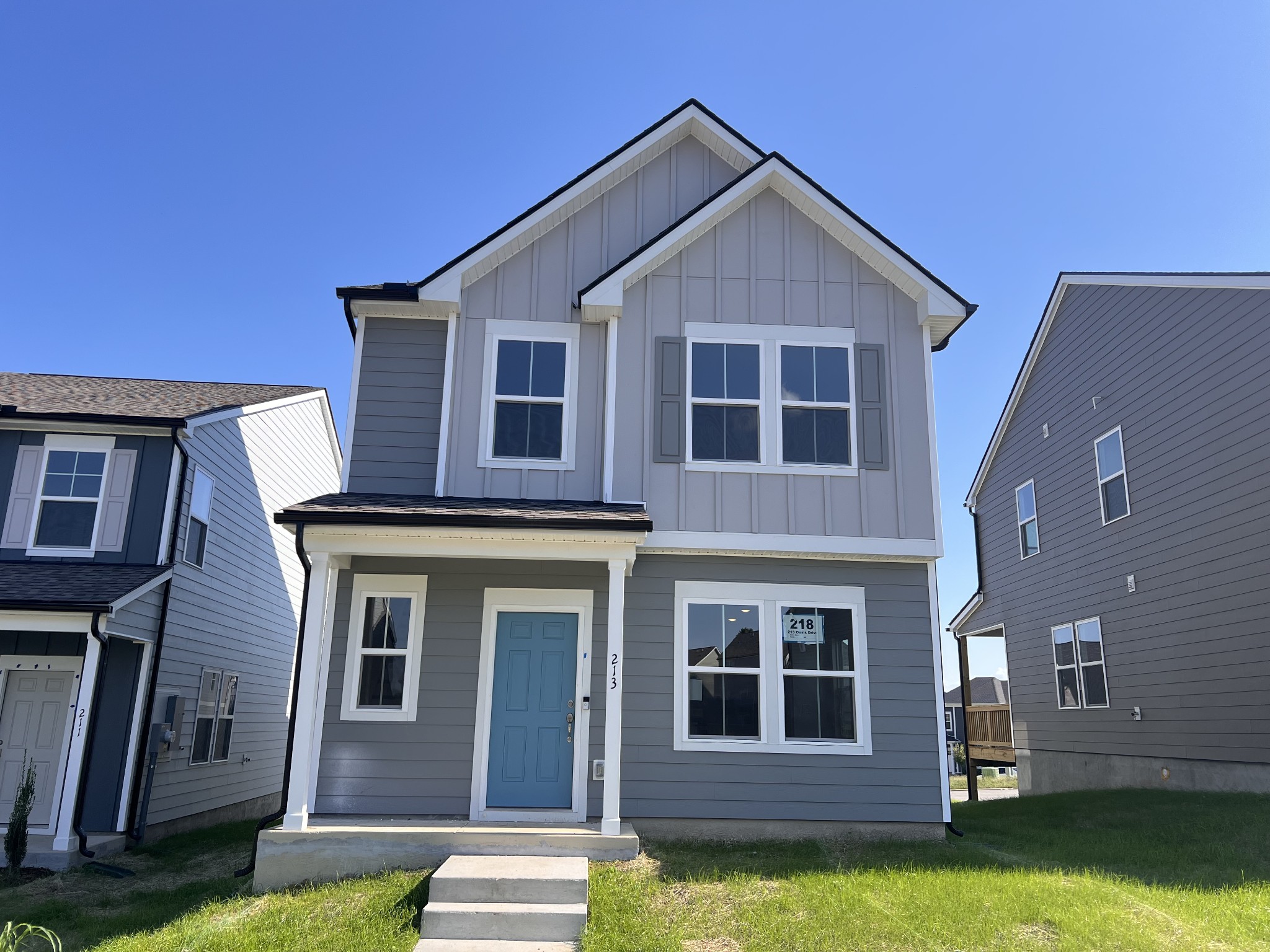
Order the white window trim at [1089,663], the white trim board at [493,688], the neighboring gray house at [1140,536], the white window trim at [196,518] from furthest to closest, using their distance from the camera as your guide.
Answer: the white window trim at [1089,663]
the white window trim at [196,518]
the neighboring gray house at [1140,536]
the white trim board at [493,688]

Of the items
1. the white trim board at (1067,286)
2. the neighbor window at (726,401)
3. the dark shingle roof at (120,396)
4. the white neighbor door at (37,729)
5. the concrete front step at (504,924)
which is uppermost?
the white trim board at (1067,286)

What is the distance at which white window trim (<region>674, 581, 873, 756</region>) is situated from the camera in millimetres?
8609

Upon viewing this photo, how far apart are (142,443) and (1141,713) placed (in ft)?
47.3

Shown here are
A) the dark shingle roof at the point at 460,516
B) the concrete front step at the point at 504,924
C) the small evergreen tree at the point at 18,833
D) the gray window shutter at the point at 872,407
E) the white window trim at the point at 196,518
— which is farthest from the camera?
the white window trim at the point at 196,518

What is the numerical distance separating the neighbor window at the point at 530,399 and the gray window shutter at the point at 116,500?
18.4 ft

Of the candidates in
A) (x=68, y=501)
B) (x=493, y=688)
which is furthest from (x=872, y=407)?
(x=68, y=501)

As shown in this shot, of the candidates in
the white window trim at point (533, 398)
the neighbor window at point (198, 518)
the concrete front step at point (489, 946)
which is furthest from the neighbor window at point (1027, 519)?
the neighbor window at point (198, 518)

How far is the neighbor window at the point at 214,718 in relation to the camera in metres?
12.7

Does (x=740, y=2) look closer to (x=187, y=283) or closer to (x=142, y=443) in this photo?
(x=142, y=443)

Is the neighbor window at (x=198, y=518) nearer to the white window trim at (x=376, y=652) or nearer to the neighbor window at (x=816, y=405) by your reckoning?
the white window trim at (x=376, y=652)

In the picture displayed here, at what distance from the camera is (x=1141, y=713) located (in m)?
12.6

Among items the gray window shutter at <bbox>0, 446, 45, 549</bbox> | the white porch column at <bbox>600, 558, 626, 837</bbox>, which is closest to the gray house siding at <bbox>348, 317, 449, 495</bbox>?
the white porch column at <bbox>600, 558, 626, 837</bbox>

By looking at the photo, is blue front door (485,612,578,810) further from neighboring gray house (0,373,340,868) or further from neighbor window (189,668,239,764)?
neighbor window (189,668,239,764)

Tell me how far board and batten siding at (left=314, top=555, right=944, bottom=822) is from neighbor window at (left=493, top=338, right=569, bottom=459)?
1.27m
